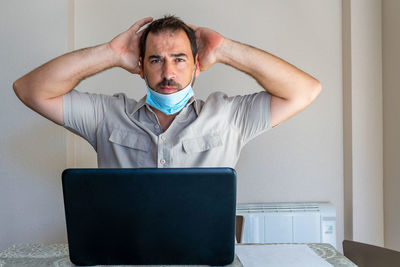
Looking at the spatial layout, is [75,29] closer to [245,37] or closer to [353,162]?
[245,37]

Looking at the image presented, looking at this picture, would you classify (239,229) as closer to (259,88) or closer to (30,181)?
(259,88)

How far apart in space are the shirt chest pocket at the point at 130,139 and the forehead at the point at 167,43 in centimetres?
36

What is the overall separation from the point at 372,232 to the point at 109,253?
2.23m

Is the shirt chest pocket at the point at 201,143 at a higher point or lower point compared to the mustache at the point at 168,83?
lower

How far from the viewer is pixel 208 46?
1450mm

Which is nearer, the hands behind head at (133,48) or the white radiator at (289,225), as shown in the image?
the hands behind head at (133,48)

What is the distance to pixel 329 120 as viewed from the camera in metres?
2.45

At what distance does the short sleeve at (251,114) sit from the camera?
154 cm

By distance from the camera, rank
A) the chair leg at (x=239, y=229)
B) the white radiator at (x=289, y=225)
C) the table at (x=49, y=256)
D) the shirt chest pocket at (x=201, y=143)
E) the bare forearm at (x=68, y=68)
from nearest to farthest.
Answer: the table at (x=49, y=256), the bare forearm at (x=68, y=68), the shirt chest pocket at (x=201, y=143), the chair leg at (x=239, y=229), the white radiator at (x=289, y=225)

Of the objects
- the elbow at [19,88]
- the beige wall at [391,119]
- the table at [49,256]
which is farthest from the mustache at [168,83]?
the beige wall at [391,119]

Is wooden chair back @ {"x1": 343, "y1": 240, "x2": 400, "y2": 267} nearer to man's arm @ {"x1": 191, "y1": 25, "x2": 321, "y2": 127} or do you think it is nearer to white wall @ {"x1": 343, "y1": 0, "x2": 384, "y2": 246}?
man's arm @ {"x1": 191, "y1": 25, "x2": 321, "y2": 127}

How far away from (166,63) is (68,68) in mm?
399

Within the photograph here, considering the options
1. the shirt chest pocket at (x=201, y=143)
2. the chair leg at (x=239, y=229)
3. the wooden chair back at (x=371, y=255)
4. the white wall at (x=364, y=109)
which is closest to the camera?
the wooden chair back at (x=371, y=255)

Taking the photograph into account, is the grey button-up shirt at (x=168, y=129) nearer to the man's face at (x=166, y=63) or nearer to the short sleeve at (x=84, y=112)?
the short sleeve at (x=84, y=112)
